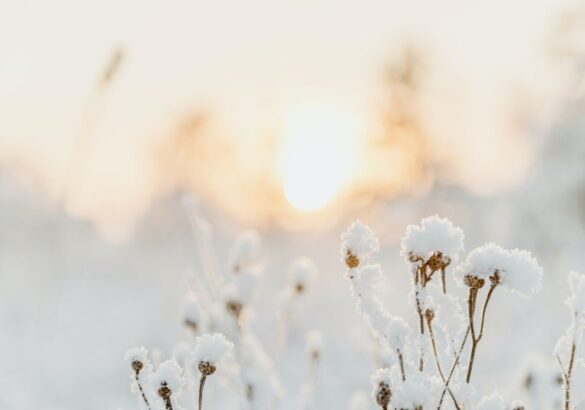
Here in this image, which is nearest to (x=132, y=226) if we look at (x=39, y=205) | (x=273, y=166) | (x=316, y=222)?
(x=39, y=205)

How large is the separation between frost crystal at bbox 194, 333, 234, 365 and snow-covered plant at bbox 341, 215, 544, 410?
0.93 feet

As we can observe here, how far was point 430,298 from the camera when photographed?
1.57 meters

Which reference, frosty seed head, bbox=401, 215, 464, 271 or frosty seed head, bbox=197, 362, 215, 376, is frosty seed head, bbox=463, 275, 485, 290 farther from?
frosty seed head, bbox=197, 362, 215, 376

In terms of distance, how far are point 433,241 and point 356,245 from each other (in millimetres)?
165

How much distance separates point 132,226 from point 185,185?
27.1ft

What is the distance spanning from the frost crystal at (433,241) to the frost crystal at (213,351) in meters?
0.40

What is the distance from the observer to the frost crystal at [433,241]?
1506 mm

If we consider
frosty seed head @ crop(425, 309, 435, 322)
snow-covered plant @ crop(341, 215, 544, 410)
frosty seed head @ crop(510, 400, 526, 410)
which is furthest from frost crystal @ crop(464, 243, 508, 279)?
frosty seed head @ crop(510, 400, 526, 410)

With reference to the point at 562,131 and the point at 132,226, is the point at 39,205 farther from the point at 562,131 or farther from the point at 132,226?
the point at 562,131

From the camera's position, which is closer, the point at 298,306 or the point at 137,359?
the point at 137,359

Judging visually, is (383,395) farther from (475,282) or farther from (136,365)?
(136,365)

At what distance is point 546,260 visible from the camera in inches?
499

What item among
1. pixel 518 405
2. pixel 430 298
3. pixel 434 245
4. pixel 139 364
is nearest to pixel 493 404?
pixel 518 405

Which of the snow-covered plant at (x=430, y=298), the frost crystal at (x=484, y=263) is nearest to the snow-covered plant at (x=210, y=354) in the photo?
the snow-covered plant at (x=430, y=298)
